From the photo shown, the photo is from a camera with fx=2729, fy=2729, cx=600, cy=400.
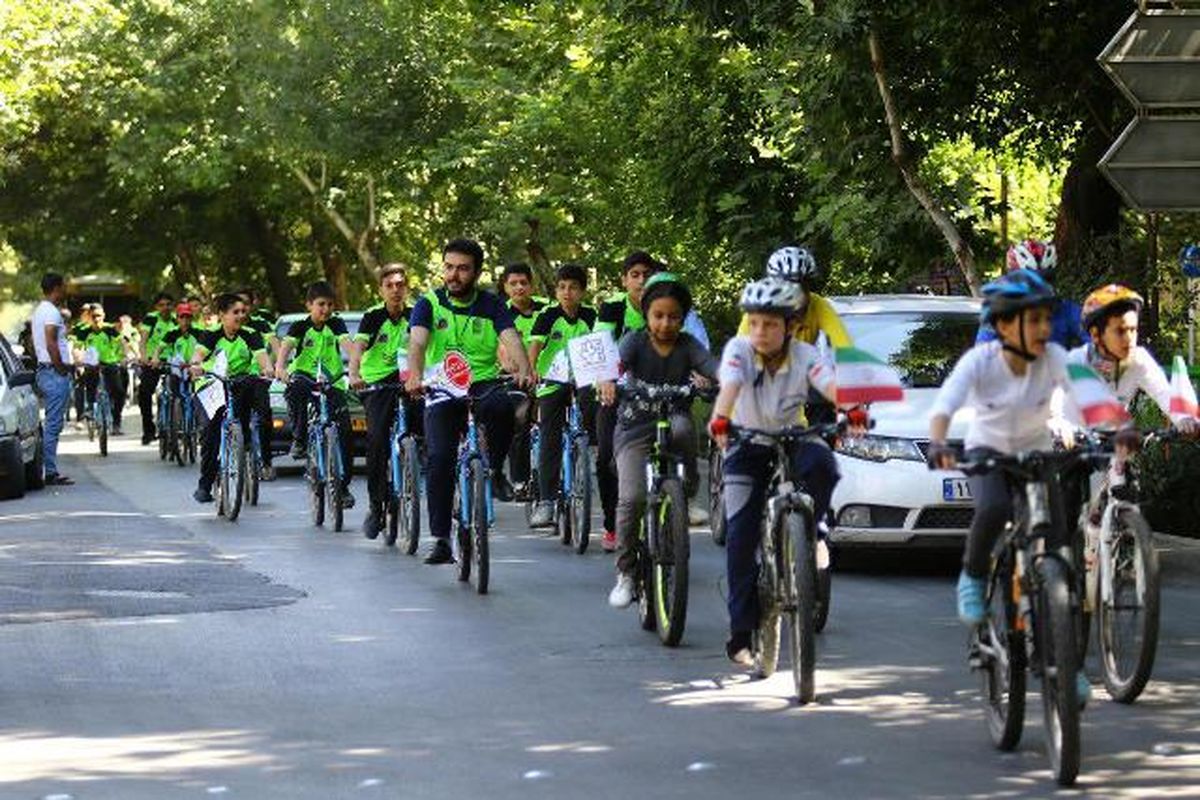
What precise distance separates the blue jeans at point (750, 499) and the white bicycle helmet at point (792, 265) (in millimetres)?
980

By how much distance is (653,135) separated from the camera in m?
28.9

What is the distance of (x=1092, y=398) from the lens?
941 cm

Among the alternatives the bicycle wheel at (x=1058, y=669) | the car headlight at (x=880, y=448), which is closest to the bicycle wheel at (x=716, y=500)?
the car headlight at (x=880, y=448)

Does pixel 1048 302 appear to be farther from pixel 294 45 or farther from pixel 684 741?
pixel 294 45

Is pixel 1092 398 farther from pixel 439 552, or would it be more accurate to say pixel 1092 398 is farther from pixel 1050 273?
pixel 439 552

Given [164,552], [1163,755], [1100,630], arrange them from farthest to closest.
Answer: [164,552], [1100,630], [1163,755]

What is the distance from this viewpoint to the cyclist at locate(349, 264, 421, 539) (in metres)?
17.7

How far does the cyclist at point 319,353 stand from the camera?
1992 cm

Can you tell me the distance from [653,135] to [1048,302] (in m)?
20.1

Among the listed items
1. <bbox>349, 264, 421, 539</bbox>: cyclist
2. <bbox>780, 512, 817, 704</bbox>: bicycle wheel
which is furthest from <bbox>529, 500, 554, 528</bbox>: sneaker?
<bbox>780, 512, 817, 704</bbox>: bicycle wheel

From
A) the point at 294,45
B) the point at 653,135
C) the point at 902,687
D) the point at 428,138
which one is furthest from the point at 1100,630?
the point at 294,45

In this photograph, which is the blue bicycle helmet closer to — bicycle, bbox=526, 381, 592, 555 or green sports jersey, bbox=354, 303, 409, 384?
bicycle, bbox=526, 381, 592, 555

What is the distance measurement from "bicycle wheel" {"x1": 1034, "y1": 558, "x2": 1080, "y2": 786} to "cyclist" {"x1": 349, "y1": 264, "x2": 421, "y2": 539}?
369 inches

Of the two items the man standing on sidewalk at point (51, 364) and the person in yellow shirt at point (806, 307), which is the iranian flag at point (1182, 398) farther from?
the man standing on sidewalk at point (51, 364)
